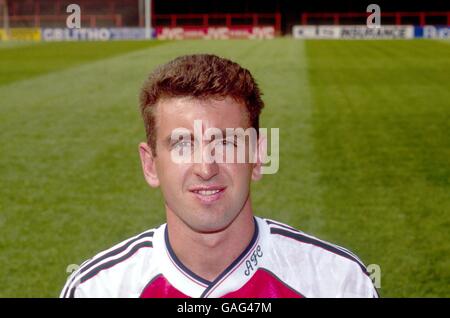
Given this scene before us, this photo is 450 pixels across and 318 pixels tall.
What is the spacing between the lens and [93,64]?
63.3 ft

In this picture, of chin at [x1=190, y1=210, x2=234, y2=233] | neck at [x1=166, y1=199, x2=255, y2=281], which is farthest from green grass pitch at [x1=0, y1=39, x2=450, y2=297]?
chin at [x1=190, y1=210, x2=234, y2=233]

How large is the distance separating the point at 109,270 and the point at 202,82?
0.69 metres

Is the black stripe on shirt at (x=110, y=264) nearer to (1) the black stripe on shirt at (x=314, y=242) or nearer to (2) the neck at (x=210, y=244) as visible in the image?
(2) the neck at (x=210, y=244)

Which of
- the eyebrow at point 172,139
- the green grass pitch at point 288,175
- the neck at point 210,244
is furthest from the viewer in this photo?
the green grass pitch at point 288,175

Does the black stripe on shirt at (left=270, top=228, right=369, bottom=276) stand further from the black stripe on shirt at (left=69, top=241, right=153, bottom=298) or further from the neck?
the black stripe on shirt at (left=69, top=241, right=153, bottom=298)

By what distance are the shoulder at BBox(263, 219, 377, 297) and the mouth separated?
364 millimetres

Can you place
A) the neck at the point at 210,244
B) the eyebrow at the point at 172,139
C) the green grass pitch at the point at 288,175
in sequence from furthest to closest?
1. the green grass pitch at the point at 288,175
2. the neck at the point at 210,244
3. the eyebrow at the point at 172,139

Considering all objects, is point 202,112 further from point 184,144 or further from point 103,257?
point 103,257

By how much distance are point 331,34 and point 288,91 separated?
25304mm

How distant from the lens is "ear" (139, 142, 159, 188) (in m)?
1.97

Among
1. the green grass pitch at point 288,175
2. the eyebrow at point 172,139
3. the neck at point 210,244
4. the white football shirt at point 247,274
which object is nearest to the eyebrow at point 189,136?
the eyebrow at point 172,139

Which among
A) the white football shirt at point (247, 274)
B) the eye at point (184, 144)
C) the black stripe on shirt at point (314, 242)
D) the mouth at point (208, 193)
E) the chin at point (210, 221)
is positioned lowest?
the white football shirt at point (247, 274)

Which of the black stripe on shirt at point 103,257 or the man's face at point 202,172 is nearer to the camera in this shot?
the man's face at point 202,172

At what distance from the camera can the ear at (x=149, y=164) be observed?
77.6 inches
